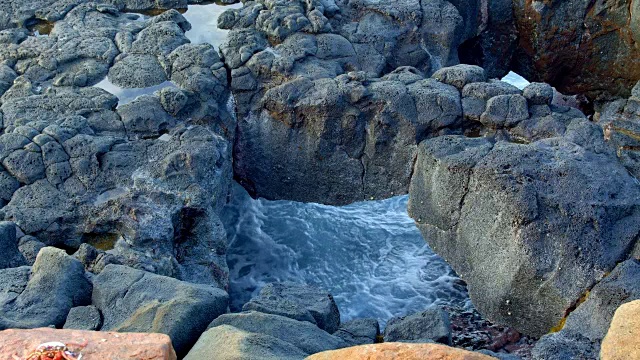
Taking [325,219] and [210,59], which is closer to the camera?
[210,59]

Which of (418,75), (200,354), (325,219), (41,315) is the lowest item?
(325,219)

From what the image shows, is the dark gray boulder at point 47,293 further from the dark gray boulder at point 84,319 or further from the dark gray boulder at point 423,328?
the dark gray boulder at point 423,328

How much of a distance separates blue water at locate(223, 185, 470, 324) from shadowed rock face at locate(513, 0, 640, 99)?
136 inches

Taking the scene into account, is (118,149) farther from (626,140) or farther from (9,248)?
(626,140)

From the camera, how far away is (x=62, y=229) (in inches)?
259

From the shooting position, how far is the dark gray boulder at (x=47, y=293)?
498 cm

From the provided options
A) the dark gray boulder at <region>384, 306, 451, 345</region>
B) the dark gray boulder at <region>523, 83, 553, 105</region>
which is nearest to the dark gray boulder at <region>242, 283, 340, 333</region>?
the dark gray boulder at <region>384, 306, 451, 345</region>

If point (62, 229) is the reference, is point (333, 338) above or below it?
above

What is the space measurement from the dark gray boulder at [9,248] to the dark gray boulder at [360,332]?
2.52 m

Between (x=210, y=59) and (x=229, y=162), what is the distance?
126cm

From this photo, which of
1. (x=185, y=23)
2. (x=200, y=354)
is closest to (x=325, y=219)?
(x=185, y=23)

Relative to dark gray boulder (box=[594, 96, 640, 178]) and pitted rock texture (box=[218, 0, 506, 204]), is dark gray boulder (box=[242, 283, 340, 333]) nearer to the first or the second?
pitted rock texture (box=[218, 0, 506, 204])

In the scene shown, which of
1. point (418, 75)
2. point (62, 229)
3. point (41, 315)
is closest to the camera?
point (41, 315)

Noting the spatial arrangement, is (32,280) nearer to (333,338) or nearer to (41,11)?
(333,338)
